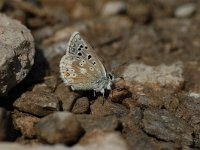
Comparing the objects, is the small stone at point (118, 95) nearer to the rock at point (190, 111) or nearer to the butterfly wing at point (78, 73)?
the butterfly wing at point (78, 73)

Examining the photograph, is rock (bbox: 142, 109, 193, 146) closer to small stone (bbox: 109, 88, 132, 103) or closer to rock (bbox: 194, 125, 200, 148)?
rock (bbox: 194, 125, 200, 148)

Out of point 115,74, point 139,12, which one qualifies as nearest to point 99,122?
point 115,74

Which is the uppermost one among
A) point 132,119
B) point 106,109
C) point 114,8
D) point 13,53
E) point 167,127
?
point 114,8

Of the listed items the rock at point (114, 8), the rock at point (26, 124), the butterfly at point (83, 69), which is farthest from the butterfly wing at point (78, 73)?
the rock at point (114, 8)

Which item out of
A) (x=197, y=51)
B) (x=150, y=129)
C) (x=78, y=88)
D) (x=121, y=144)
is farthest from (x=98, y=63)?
(x=197, y=51)

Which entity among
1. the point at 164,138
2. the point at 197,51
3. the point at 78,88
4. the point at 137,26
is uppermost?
the point at 137,26

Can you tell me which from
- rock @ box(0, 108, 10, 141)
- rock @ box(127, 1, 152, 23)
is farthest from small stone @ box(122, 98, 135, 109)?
rock @ box(127, 1, 152, 23)

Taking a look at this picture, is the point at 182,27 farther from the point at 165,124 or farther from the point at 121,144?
the point at 121,144

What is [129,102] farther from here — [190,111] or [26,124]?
[26,124]
